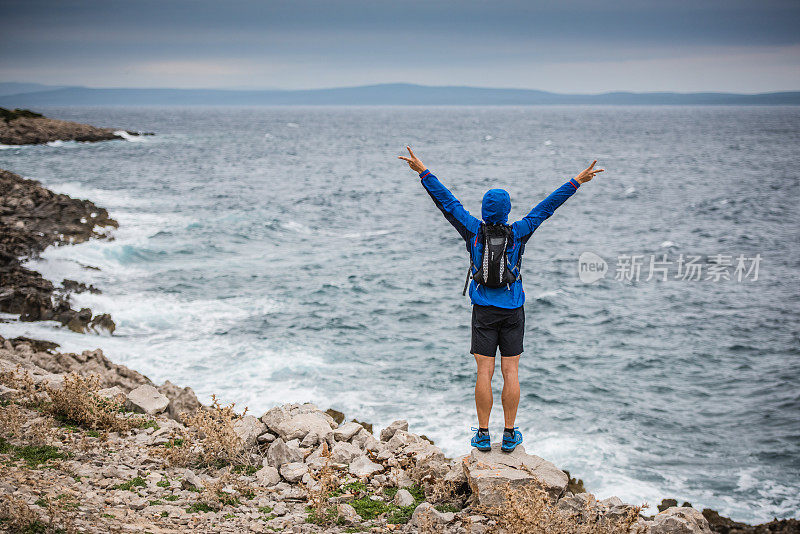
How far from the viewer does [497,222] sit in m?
6.07

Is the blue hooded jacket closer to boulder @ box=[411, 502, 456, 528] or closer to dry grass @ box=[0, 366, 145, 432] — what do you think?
boulder @ box=[411, 502, 456, 528]

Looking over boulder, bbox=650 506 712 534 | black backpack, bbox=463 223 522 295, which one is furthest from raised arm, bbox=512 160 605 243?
boulder, bbox=650 506 712 534

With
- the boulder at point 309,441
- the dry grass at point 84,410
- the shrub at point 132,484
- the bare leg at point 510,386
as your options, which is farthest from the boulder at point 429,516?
the dry grass at point 84,410

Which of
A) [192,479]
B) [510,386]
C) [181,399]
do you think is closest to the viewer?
[510,386]

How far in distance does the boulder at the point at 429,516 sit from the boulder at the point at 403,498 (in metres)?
0.37

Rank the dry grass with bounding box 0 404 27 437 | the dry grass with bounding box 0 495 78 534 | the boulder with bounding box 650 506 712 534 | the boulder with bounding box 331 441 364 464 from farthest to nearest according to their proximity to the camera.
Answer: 1. the boulder with bounding box 331 441 364 464
2. the dry grass with bounding box 0 404 27 437
3. the boulder with bounding box 650 506 712 534
4. the dry grass with bounding box 0 495 78 534

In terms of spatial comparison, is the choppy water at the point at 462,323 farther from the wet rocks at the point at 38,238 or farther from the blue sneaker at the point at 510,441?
the blue sneaker at the point at 510,441

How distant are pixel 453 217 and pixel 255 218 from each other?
31.6 meters

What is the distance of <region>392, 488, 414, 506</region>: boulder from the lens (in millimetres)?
6615

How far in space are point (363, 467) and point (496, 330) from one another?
249 cm

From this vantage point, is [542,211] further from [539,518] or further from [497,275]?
[539,518]

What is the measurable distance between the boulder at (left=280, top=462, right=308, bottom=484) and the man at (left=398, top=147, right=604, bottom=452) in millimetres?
2245

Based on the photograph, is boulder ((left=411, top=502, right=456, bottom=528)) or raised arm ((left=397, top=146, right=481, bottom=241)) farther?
raised arm ((left=397, top=146, right=481, bottom=241))

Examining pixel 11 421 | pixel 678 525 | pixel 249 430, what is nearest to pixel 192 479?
pixel 249 430
